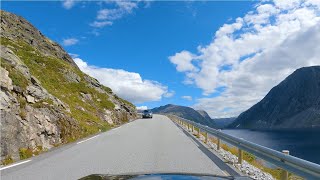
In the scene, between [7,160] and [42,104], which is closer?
[7,160]

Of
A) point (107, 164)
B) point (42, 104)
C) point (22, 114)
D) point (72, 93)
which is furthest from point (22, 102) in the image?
point (72, 93)

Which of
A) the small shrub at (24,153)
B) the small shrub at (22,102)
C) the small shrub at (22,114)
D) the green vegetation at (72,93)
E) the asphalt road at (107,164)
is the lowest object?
the asphalt road at (107,164)

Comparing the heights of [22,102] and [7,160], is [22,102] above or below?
above

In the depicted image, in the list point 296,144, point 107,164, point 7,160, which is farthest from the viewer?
point 296,144

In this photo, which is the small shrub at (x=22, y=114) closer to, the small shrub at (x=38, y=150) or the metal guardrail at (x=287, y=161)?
the small shrub at (x=38, y=150)

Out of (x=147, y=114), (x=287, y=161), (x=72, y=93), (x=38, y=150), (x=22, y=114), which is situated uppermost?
(x=147, y=114)

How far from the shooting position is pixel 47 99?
2027cm

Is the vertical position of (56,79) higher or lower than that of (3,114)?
higher

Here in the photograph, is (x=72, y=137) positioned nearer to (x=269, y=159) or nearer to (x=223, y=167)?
(x=223, y=167)

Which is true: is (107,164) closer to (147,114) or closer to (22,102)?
(22,102)

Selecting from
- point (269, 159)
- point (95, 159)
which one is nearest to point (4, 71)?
point (95, 159)

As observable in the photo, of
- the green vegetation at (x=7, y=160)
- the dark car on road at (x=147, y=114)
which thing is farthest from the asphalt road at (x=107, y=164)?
the dark car on road at (x=147, y=114)

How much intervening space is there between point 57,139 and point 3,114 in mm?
4269

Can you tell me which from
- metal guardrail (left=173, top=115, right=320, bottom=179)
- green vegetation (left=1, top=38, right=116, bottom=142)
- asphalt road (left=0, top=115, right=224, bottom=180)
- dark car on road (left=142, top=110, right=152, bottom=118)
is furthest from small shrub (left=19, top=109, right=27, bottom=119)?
dark car on road (left=142, top=110, right=152, bottom=118)
